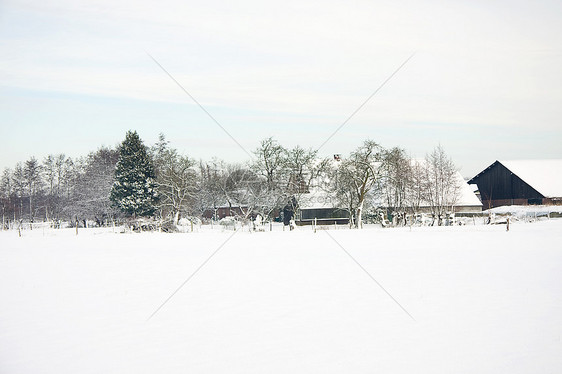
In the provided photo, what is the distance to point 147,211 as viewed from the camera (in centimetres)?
4959

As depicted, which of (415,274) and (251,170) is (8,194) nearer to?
(251,170)

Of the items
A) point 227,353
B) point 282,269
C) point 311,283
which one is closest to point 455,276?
point 311,283

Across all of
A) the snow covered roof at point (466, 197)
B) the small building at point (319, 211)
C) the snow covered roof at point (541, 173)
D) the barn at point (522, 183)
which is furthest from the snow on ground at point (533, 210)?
the small building at point (319, 211)

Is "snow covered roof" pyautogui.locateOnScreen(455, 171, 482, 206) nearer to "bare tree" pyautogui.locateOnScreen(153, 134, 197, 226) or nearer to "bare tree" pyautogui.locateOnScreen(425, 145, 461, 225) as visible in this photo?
"bare tree" pyautogui.locateOnScreen(425, 145, 461, 225)

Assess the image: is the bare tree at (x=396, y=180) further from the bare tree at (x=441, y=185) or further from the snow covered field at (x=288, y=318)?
the snow covered field at (x=288, y=318)

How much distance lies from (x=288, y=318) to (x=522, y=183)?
184 feet

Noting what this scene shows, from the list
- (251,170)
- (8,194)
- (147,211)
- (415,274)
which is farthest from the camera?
(8,194)

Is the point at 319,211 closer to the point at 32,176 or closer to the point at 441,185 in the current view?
the point at 441,185

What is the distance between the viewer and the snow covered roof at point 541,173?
55781 mm

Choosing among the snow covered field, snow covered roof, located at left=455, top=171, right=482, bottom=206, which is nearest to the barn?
snow covered roof, located at left=455, top=171, right=482, bottom=206

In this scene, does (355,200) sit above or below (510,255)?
above

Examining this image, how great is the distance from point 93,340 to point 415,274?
973cm

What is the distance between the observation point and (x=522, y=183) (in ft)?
190

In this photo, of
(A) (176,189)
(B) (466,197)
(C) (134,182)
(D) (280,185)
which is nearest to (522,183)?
(B) (466,197)
